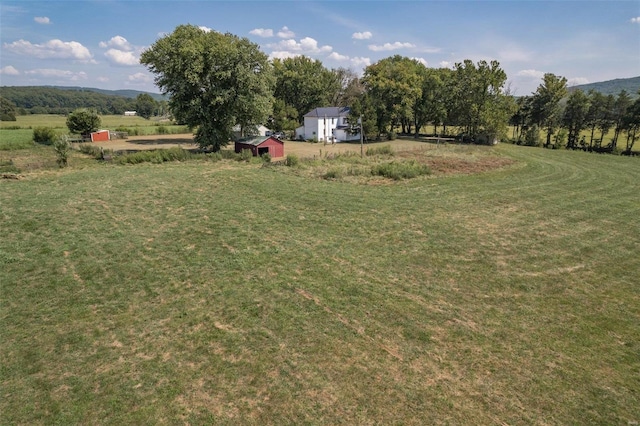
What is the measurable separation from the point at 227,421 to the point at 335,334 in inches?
117

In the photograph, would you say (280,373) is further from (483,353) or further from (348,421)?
(483,353)

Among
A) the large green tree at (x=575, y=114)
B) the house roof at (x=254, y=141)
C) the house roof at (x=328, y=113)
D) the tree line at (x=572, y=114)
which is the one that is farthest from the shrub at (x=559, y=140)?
the house roof at (x=254, y=141)

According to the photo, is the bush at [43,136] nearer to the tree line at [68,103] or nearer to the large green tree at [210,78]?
the large green tree at [210,78]

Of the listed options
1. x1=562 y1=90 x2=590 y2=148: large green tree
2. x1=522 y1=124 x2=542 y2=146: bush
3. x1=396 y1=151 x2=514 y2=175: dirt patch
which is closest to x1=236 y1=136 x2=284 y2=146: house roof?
x1=396 y1=151 x2=514 y2=175: dirt patch

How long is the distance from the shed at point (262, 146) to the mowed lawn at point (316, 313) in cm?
1806

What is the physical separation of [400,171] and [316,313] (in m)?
18.3

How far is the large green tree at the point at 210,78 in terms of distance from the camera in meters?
33.2

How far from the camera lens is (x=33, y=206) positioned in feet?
55.6

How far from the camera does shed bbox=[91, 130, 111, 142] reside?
52562 millimetres

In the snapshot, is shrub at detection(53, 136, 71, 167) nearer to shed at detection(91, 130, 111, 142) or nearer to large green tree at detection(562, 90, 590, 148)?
shed at detection(91, 130, 111, 142)

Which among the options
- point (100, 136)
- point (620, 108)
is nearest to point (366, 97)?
point (620, 108)

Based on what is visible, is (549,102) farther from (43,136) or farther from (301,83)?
(43,136)

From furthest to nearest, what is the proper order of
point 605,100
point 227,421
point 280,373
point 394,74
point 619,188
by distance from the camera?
point 394,74 < point 605,100 < point 619,188 < point 280,373 < point 227,421

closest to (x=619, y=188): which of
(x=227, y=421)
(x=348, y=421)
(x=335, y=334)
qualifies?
(x=335, y=334)
